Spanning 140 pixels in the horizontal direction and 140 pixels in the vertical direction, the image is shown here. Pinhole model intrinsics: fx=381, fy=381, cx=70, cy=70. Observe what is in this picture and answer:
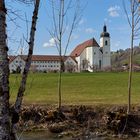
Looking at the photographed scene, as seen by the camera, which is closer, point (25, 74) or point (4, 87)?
point (4, 87)

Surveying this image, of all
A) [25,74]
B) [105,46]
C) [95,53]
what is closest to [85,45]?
Answer: [95,53]

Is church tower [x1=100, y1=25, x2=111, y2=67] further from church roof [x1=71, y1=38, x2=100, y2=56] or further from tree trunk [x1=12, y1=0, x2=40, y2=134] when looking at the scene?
tree trunk [x1=12, y1=0, x2=40, y2=134]

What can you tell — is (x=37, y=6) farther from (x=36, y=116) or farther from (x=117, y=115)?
(x=36, y=116)

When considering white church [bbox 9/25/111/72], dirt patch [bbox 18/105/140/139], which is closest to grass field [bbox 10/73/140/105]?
dirt patch [bbox 18/105/140/139]

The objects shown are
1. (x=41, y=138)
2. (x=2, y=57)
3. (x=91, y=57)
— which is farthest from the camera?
(x=91, y=57)

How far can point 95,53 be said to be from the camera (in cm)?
17475

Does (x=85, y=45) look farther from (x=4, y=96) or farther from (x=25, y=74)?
(x=4, y=96)

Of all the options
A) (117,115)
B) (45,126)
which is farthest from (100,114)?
(45,126)

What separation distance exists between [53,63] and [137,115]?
157 metres

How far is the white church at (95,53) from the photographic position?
173 m

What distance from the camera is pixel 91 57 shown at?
173 meters

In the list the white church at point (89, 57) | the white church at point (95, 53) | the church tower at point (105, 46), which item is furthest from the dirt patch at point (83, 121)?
the church tower at point (105, 46)

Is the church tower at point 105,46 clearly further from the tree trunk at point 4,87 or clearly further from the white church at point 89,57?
the tree trunk at point 4,87

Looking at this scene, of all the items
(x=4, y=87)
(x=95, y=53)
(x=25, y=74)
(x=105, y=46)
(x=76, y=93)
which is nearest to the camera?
(x=4, y=87)
